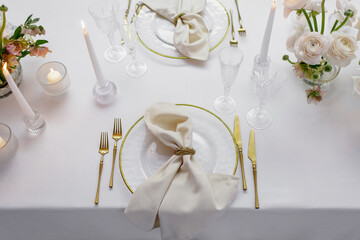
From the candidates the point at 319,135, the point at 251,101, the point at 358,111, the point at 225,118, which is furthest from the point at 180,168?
the point at 358,111

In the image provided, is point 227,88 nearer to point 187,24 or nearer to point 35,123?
point 187,24

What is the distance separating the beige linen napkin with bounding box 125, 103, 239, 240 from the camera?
96 cm

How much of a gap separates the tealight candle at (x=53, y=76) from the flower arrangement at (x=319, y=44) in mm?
784

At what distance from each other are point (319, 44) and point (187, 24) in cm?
49

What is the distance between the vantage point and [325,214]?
1.03m

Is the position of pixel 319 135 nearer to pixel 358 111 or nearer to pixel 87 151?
pixel 358 111

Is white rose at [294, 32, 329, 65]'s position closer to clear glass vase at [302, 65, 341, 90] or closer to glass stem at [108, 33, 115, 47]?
clear glass vase at [302, 65, 341, 90]

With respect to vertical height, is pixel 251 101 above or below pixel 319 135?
above

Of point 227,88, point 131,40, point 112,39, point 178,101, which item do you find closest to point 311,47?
point 227,88

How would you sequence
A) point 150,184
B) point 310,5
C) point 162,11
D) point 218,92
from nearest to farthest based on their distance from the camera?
point 150,184 < point 310,5 < point 218,92 < point 162,11

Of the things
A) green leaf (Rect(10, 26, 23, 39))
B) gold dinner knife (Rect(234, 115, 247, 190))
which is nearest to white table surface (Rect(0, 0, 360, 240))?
gold dinner knife (Rect(234, 115, 247, 190))

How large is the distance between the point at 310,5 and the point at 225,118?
447 millimetres

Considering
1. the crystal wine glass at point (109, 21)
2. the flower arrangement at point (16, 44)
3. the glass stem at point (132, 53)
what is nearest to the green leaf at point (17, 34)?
the flower arrangement at point (16, 44)

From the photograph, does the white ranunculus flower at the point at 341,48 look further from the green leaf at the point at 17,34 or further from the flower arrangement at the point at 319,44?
the green leaf at the point at 17,34
